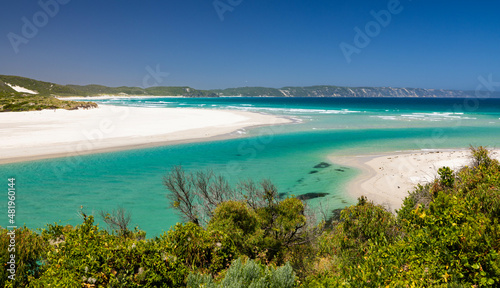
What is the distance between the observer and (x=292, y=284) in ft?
13.9

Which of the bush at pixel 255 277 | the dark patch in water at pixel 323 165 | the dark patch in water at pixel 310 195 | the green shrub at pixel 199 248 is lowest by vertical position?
the dark patch in water at pixel 310 195

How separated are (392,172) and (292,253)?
13490 millimetres

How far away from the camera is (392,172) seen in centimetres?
1819

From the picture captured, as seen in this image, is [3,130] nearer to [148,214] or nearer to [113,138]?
[113,138]

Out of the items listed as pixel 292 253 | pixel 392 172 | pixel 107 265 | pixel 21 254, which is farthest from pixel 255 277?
pixel 392 172

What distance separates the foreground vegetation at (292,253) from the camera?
3.74 metres

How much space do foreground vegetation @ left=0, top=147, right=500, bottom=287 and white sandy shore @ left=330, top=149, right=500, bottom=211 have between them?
603cm

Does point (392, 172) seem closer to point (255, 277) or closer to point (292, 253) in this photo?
point (292, 253)

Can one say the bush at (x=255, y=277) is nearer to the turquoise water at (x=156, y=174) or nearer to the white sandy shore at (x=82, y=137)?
the turquoise water at (x=156, y=174)

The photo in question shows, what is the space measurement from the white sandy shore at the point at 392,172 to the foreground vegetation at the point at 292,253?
237 inches

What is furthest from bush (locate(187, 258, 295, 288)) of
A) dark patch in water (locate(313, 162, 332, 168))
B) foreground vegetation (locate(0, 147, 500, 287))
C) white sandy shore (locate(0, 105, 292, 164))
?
white sandy shore (locate(0, 105, 292, 164))

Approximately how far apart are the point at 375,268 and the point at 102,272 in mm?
4139

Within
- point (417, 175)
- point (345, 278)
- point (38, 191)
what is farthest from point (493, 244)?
point (38, 191)

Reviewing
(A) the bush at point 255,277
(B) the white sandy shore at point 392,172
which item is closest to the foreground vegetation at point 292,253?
(A) the bush at point 255,277
